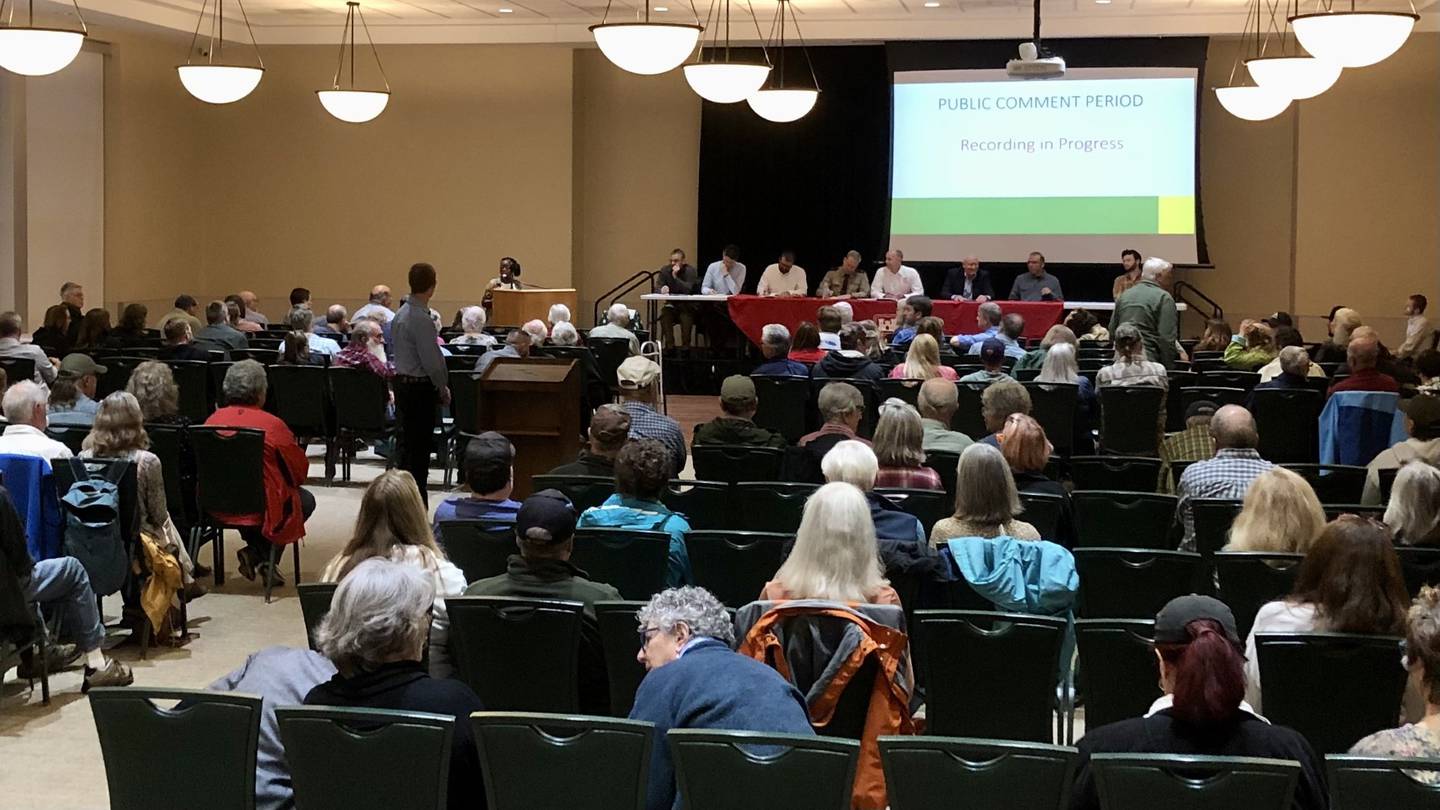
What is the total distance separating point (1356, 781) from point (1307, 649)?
4.08 feet

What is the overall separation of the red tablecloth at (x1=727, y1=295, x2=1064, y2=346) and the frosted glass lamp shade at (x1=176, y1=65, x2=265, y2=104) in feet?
17.3

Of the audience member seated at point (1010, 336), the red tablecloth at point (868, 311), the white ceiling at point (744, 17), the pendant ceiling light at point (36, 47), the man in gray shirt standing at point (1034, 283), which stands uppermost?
the white ceiling at point (744, 17)

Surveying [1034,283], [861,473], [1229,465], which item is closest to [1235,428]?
[1229,465]

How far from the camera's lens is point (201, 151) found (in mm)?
20531

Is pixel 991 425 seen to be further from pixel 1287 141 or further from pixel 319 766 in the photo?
pixel 1287 141

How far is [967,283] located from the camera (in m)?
17.4

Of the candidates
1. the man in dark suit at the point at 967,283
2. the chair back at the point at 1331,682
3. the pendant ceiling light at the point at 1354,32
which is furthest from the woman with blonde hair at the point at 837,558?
the man in dark suit at the point at 967,283

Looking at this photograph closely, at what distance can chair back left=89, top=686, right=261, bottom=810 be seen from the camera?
3.22 m

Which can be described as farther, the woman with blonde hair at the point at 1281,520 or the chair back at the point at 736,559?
the chair back at the point at 736,559

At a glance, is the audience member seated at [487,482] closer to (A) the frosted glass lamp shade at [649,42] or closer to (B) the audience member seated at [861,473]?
(B) the audience member seated at [861,473]

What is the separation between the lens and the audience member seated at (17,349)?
10.1 metres

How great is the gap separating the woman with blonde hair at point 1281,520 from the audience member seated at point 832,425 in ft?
7.79

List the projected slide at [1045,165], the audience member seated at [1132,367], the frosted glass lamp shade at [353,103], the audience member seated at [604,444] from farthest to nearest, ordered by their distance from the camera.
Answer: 1. the projected slide at [1045,165]
2. the frosted glass lamp shade at [353,103]
3. the audience member seated at [1132,367]
4. the audience member seated at [604,444]

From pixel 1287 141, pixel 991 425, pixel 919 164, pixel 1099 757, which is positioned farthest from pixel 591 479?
pixel 1287 141
